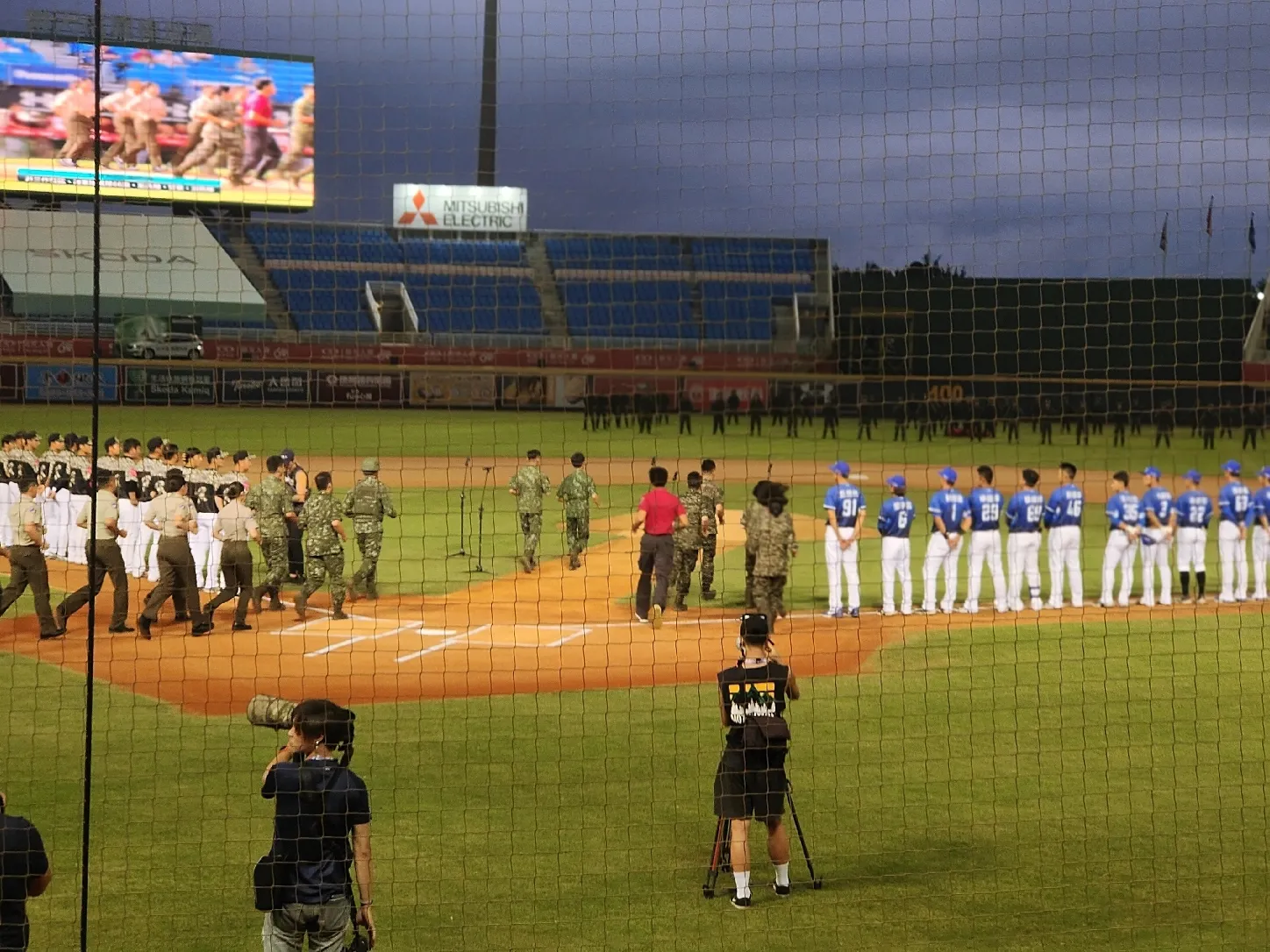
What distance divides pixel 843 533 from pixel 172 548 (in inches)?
294

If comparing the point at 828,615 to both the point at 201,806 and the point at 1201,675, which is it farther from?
the point at 201,806

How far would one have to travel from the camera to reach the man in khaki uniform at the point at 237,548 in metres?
14.8

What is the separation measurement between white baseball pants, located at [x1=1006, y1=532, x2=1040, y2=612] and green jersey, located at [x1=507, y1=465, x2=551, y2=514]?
6251mm

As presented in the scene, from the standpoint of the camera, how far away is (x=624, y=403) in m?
36.0

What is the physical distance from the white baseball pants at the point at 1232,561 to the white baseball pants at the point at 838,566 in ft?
16.8

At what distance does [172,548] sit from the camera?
1426 centimetres

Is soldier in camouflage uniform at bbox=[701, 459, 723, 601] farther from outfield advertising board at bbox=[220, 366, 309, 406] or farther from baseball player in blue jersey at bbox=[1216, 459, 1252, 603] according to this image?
baseball player in blue jersey at bbox=[1216, 459, 1252, 603]

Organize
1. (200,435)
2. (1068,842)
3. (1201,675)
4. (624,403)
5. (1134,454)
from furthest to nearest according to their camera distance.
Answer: (1134,454)
(624,403)
(200,435)
(1201,675)
(1068,842)

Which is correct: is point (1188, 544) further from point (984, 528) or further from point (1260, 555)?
point (984, 528)

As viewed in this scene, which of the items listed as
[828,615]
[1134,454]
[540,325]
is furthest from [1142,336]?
[828,615]

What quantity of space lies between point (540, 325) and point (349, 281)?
4765mm

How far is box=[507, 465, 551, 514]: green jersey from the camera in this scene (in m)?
19.1

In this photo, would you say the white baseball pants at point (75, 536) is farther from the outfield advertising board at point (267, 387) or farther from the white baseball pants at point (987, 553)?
the white baseball pants at point (987, 553)

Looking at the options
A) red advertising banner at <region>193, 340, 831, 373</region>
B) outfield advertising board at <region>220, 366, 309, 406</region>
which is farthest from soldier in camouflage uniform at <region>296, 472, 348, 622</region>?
outfield advertising board at <region>220, 366, 309, 406</region>
